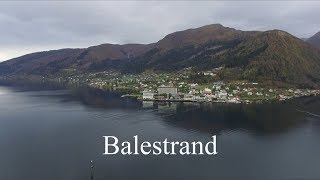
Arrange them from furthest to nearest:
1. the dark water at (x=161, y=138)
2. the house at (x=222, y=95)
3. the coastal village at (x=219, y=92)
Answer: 1. the house at (x=222, y=95)
2. the coastal village at (x=219, y=92)
3. the dark water at (x=161, y=138)

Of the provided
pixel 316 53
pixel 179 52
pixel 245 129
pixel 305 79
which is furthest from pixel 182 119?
pixel 179 52

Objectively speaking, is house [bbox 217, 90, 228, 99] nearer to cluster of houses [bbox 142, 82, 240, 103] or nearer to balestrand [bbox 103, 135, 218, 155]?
cluster of houses [bbox 142, 82, 240, 103]

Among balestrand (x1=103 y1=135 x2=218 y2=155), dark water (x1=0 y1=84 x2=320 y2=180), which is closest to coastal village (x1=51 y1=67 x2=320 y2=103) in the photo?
dark water (x1=0 y1=84 x2=320 y2=180)

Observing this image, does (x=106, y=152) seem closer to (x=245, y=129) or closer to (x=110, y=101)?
(x=245, y=129)

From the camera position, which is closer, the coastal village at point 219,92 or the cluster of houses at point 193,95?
the cluster of houses at point 193,95

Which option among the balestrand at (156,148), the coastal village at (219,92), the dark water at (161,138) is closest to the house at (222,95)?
the coastal village at (219,92)

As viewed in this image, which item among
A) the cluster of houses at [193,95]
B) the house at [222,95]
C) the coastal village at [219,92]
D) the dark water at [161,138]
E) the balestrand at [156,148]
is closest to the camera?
the dark water at [161,138]

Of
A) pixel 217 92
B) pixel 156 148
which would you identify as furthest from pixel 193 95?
pixel 156 148

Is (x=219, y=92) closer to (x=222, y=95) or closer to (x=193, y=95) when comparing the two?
(x=222, y=95)

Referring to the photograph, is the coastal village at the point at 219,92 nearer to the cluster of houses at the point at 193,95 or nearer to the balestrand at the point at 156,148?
the cluster of houses at the point at 193,95
